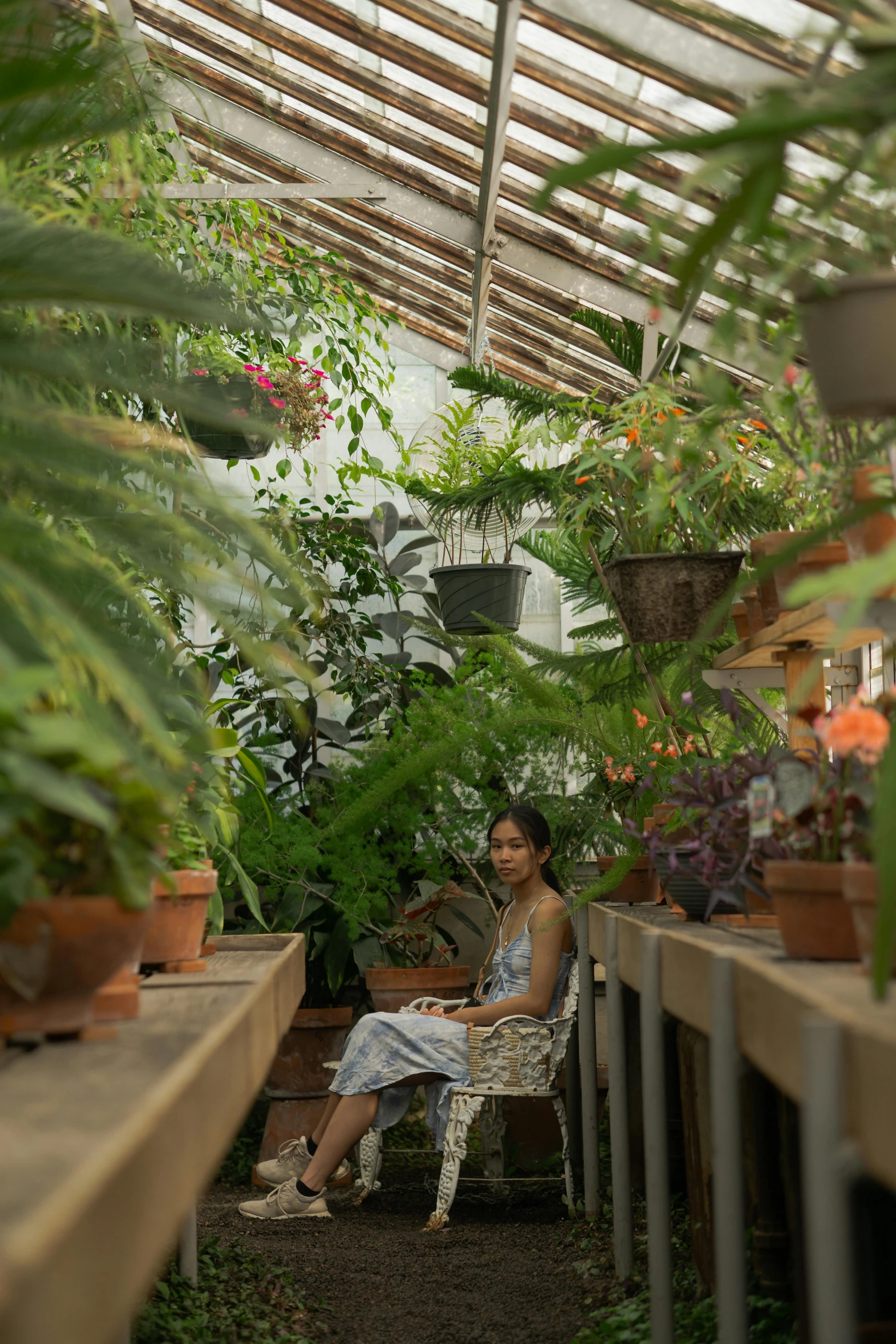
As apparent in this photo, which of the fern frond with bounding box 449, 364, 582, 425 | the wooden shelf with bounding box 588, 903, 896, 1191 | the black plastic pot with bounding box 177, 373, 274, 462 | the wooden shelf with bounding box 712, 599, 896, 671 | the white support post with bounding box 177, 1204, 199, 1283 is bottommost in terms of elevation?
the white support post with bounding box 177, 1204, 199, 1283

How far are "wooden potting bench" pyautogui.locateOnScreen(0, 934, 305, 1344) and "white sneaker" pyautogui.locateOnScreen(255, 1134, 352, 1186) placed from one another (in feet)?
8.85

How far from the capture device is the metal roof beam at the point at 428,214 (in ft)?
11.9

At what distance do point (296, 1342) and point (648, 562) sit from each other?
1.73 m

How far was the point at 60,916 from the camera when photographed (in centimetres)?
106

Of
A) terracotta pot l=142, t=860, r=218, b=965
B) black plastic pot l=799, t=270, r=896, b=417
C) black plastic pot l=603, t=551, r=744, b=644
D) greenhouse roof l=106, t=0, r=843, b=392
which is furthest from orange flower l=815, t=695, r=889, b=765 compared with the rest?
black plastic pot l=603, t=551, r=744, b=644

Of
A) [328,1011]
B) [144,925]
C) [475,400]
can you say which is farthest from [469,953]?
[144,925]

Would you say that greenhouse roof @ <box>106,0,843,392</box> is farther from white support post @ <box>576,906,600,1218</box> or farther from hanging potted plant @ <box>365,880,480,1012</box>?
hanging potted plant @ <box>365,880,480,1012</box>

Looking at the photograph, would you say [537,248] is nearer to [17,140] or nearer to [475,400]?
[475,400]

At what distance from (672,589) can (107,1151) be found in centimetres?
220

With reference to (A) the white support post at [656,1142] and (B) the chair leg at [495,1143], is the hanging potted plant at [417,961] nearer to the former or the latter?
(B) the chair leg at [495,1143]

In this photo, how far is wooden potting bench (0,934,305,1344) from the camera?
54 centimetres

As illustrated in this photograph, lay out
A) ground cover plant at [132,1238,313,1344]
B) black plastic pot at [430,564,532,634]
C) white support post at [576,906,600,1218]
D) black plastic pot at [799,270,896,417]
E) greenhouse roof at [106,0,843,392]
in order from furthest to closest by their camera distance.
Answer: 1. black plastic pot at [430,564,532,634]
2. white support post at [576,906,600,1218]
3. ground cover plant at [132,1238,313,1344]
4. greenhouse roof at [106,0,843,392]
5. black plastic pot at [799,270,896,417]

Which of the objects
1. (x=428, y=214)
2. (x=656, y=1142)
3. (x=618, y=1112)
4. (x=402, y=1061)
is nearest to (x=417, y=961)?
(x=402, y=1061)

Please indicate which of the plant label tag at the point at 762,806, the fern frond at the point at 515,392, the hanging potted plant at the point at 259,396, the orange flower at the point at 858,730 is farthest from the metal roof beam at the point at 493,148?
the orange flower at the point at 858,730
